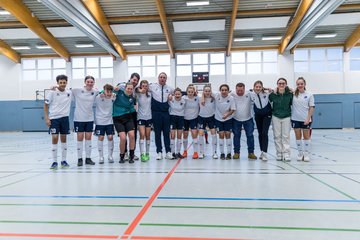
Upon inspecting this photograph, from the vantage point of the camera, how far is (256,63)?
2444 centimetres

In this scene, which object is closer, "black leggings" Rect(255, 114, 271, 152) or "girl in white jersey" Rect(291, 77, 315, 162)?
"girl in white jersey" Rect(291, 77, 315, 162)

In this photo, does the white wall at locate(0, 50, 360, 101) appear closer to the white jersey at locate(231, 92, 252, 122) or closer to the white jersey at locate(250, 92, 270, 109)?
the white jersey at locate(231, 92, 252, 122)

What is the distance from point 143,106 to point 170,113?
2.28 feet

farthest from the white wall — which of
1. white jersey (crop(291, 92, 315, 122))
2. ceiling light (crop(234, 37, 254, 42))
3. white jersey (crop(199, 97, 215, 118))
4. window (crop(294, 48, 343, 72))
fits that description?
white jersey (crop(291, 92, 315, 122))

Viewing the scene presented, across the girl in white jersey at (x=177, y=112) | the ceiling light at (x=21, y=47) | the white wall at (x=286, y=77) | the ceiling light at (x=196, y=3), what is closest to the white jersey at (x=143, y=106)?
the girl in white jersey at (x=177, y=112)

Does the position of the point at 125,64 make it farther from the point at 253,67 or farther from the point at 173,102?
the point at 173,102

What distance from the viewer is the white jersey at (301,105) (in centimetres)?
645

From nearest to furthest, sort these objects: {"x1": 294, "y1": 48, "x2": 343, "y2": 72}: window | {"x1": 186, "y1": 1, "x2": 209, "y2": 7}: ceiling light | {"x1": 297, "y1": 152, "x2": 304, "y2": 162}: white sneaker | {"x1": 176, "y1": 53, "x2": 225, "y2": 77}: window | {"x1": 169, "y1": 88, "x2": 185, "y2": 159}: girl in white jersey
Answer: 1. {"x1": 297, "y1": 152, "x2": 304, "y2": 162}: white sneaker
2. {"x1": 169, "y1": 88, "x2": 185, "y2": 159}: girl in white jersey
3. {"x1": 186, "y1": 1, "x2": 209, "y2": 7}: ceiling light
4. {"x1": 294, "y1": 48, "x2": 343, "y2": 72}: window
5. {"x1": 176, "y1": 53, "x2": 225, "y2": 77}: window

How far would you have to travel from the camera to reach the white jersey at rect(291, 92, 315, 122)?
645 centimetres

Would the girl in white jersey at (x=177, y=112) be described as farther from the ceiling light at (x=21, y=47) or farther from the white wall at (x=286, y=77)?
the ceiling light at (x=21, y=47)

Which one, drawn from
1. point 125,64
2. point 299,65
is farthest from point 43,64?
point 299,65

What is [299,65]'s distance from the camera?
2444 cm

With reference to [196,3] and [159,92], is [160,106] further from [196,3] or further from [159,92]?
[196,3]

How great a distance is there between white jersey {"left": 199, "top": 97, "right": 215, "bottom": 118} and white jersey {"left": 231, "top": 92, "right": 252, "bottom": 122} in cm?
55
